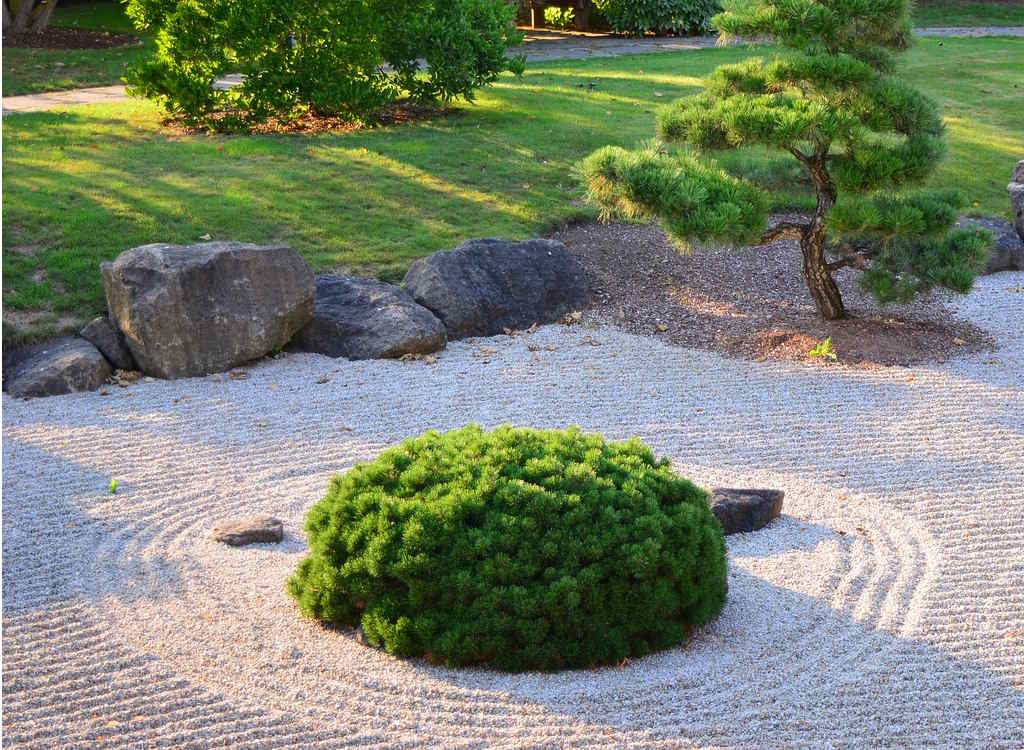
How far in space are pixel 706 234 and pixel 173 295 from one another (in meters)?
3.85

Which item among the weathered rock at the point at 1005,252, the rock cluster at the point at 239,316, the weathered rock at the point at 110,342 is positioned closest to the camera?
the rock cluster at the point at 239,316

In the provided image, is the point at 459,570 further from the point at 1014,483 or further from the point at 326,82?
the point at 326,82

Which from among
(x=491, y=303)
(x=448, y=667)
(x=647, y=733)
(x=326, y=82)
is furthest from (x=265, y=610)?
(x=326, y=82)

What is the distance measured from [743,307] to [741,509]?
421 cm

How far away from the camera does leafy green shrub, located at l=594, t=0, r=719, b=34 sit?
23312 millimetres

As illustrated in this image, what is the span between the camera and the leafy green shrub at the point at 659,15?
23.3 meters

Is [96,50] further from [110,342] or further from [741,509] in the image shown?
[741,509]

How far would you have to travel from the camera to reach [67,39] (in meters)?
20.6

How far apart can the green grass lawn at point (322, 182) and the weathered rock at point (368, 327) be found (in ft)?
2.73

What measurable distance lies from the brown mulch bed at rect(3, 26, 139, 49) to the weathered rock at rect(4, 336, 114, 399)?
13.3 m

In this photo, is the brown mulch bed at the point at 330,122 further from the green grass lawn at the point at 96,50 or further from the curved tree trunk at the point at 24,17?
the curved tree trunk at the point at 24,17

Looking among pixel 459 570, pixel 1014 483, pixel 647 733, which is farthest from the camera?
pixel 1014 483

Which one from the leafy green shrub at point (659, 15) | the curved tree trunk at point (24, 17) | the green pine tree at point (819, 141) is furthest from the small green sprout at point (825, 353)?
the curved tree trunk at point (24, 17)

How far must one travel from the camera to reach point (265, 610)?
4.90m
